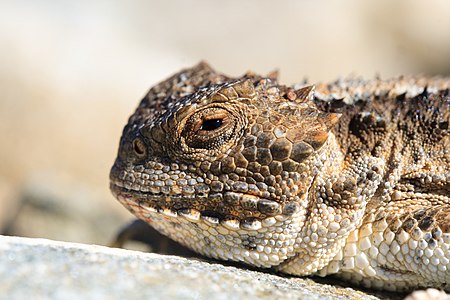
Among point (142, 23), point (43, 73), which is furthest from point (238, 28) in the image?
point (43, 73)

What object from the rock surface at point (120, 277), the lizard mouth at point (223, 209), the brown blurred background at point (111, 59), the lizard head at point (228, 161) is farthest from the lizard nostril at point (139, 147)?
the brown blurred background at point (111, 59)

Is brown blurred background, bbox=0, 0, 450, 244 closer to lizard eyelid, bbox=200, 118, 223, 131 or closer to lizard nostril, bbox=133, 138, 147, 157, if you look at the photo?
lizard eyelid, bbox=200, 118, 223, 131

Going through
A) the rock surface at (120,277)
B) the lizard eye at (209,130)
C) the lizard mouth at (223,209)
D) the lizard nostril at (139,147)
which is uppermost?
the lizard eye at (209,130)

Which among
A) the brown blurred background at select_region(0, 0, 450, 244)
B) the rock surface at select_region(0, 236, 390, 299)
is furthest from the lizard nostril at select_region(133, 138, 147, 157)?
the brown blurred background at select_region(0, 0, 450, 244)

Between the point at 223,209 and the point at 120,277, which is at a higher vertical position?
the point at 223,209

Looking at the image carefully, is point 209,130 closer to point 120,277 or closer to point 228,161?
point 228,161

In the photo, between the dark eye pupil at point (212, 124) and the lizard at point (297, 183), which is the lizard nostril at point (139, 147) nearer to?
→ the lizard at point (297, 183)

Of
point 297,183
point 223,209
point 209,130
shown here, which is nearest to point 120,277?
point 223,209

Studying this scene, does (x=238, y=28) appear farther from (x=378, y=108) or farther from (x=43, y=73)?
(x=378, y=108)
